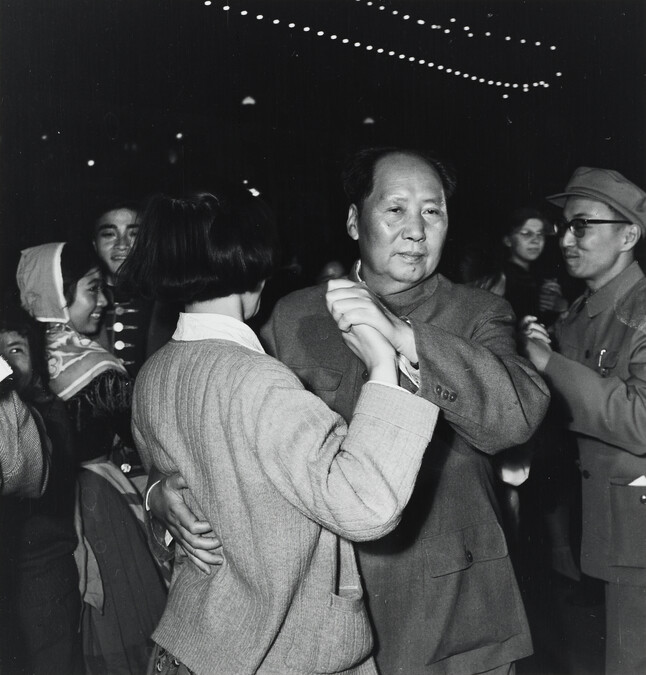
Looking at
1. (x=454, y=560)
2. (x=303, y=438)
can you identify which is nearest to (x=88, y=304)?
(x=454, y=560)

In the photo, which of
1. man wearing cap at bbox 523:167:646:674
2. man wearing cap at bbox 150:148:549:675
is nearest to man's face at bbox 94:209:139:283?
man wearing cap at bbox 150:148:549:675

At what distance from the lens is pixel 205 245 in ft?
3.91

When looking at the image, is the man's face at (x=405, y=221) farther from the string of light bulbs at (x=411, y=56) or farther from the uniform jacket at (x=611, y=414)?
the string of light bulbs at (x=411, y=56)

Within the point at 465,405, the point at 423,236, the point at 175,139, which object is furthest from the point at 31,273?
the point at 465,405

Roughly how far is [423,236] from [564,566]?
2.11m

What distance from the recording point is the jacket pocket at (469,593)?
4.92 ft

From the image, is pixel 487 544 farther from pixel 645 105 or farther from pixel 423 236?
pixel 645 105

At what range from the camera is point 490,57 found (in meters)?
3.10

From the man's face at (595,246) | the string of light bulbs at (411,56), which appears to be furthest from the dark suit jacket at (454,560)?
the string of light bulbs at (411,56)

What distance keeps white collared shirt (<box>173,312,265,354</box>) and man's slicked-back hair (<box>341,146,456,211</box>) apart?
657 mm

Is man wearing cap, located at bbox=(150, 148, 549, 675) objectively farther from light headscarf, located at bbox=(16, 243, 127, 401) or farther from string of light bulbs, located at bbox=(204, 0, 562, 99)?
string of light bulbs, located at bbox=(204, 0, 562, 99)

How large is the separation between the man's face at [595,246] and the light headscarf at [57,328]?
1581mm

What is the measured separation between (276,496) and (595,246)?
1.56 meters

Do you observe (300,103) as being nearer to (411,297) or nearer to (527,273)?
(527,273)
